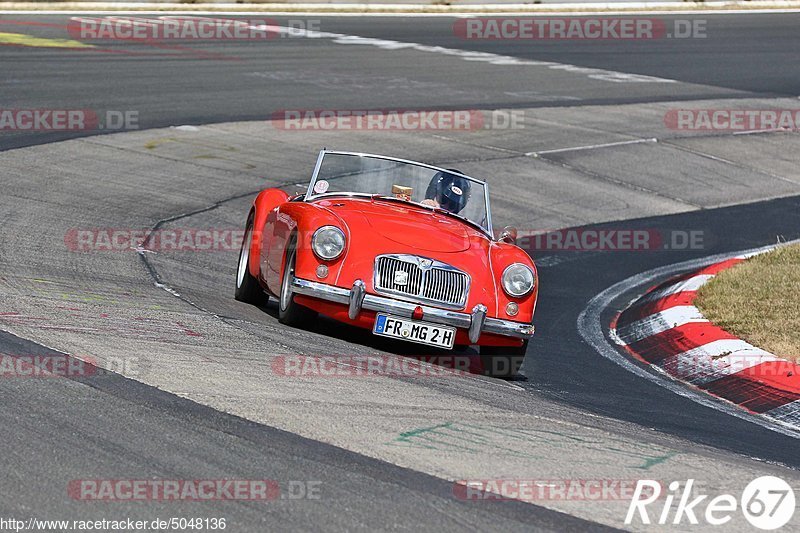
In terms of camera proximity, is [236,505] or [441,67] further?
[441,67]

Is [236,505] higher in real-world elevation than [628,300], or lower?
higher

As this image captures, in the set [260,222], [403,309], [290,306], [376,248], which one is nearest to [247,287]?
[260,222]

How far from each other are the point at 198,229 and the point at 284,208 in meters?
3.20

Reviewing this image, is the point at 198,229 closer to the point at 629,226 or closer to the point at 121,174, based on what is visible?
the point at 121,174

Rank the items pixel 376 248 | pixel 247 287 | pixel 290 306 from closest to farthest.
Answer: pixel 376 248, pixel 290 306, pixel 247 287

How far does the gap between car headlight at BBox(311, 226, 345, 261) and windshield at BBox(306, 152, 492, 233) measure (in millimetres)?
1170

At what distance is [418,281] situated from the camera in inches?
316

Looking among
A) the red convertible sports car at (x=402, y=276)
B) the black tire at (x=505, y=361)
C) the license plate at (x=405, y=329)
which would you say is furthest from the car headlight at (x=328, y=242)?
the black tire at (x=505, y=361)

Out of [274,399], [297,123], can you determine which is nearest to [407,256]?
[274,399]

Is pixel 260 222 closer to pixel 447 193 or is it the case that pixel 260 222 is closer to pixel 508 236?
pixel 447 193

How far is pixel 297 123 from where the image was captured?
57.9 ft

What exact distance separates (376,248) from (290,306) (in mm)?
675

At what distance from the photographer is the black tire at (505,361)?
8.12 metres

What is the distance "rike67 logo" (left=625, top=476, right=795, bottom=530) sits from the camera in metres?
4.96
